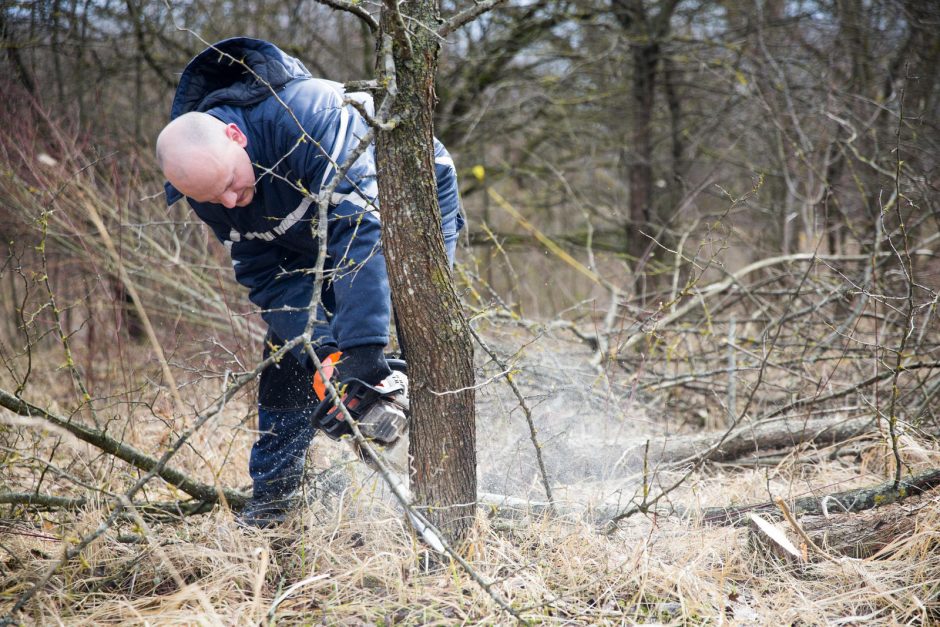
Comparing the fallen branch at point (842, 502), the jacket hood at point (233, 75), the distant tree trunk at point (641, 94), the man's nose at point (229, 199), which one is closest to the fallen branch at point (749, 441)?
the fallen branch at point (842, 502)

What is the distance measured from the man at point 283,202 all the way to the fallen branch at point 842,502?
134 cm

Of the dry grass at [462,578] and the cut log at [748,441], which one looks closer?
the dry grass at [462,578]

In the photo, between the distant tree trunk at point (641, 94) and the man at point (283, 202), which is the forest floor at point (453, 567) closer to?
the man at point (283, 202)

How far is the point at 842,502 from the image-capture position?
8.19ft

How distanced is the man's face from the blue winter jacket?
0.21 ft

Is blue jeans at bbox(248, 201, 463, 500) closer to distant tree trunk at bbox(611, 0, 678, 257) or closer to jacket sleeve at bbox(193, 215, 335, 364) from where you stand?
jacket sleeve at bbox(193, 215, 335, 364)

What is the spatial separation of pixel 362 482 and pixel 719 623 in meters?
1.29

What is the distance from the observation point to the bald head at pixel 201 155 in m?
2.30

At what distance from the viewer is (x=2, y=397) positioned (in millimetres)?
2412

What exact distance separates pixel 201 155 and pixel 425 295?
35.5 inches

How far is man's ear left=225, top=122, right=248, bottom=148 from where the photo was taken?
7.85ft

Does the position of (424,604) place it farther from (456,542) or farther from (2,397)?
(2,397)

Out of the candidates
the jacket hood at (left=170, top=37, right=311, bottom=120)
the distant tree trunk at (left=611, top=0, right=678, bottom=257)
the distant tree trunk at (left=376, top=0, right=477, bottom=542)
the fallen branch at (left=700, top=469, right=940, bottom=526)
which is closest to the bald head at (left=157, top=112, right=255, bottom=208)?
the jacket hood at (left=170, top=37, right=311, bottom=120)

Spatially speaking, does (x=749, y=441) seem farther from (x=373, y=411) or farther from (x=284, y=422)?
(x=284, y=422)
